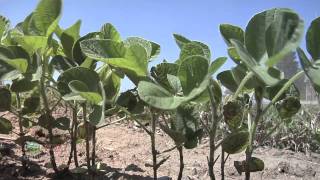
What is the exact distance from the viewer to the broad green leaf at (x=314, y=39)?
3.05 feet

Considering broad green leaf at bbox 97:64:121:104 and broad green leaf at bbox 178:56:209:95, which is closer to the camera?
broad green leaf at bbox 178:56:209:95

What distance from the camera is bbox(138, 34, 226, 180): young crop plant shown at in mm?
881

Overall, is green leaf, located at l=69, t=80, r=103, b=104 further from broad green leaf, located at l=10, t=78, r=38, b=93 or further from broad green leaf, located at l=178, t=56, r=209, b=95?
broad green leaf, located at l=10, t=78, r=38, b=93

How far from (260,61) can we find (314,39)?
0.13m

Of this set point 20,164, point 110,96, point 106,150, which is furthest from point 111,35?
point 106,150

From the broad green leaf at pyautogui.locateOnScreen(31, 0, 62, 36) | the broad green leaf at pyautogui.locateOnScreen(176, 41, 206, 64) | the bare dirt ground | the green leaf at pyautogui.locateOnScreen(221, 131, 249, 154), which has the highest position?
the broad green leaf at pyautogui.locateOnScreen(31, 0, 62, 36)

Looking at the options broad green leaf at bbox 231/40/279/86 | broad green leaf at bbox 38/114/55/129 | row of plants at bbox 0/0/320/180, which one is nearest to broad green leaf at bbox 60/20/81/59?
row of plants at bbox 0/0/320/180

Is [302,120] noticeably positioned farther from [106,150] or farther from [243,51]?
[243,51]

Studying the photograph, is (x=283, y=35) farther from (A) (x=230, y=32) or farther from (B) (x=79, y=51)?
(B) (x=79, y=51)

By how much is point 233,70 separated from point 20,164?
1.17 m

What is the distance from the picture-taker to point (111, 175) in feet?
5.27

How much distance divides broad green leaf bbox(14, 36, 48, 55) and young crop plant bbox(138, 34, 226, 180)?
0.99ft

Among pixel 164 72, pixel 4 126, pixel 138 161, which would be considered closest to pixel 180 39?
pixel 164 72

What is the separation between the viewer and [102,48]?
1.02 metres
